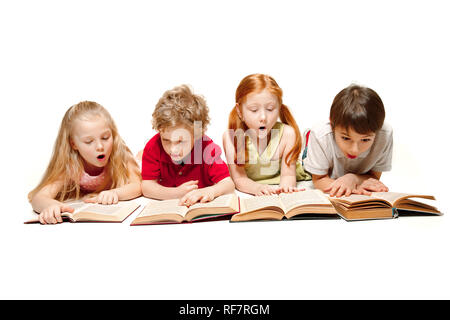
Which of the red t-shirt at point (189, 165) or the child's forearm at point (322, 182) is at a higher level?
the red t-shirt at point (189, 165)

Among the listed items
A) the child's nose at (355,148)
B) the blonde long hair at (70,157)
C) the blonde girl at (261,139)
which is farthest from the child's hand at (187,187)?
the child's nose at (355,148)

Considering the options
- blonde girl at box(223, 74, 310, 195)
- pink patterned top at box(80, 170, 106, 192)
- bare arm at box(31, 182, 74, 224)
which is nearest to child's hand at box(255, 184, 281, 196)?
blonde girl at box(223, 74, 310, 195)

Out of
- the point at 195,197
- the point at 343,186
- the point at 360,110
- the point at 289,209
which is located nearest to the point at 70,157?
the point at 195,197

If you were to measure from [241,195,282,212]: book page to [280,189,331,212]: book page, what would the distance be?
60mm

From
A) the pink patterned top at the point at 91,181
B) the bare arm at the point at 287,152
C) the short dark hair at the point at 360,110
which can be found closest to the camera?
the short dark hair at the point at 360,110

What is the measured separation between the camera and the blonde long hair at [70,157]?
3787 mm

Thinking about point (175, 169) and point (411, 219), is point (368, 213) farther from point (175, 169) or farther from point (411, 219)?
point (175, 169)

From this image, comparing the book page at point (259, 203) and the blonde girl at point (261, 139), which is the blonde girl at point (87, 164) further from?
the book page at point (259, 203)

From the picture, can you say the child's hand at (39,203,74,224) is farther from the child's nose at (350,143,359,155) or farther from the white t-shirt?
the child's nose at (350,143,359,155)

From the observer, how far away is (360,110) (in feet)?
11.6

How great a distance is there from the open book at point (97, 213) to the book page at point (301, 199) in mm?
1311

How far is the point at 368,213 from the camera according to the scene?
3.21m

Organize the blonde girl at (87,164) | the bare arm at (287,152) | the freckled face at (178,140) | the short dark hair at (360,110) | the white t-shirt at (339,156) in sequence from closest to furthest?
the short dark hair at (360,110)
the freckled face at (178,140)
the blonde girl at (87,164)
the white t-shirt at (339,156)
the bare arm at (287,152)
